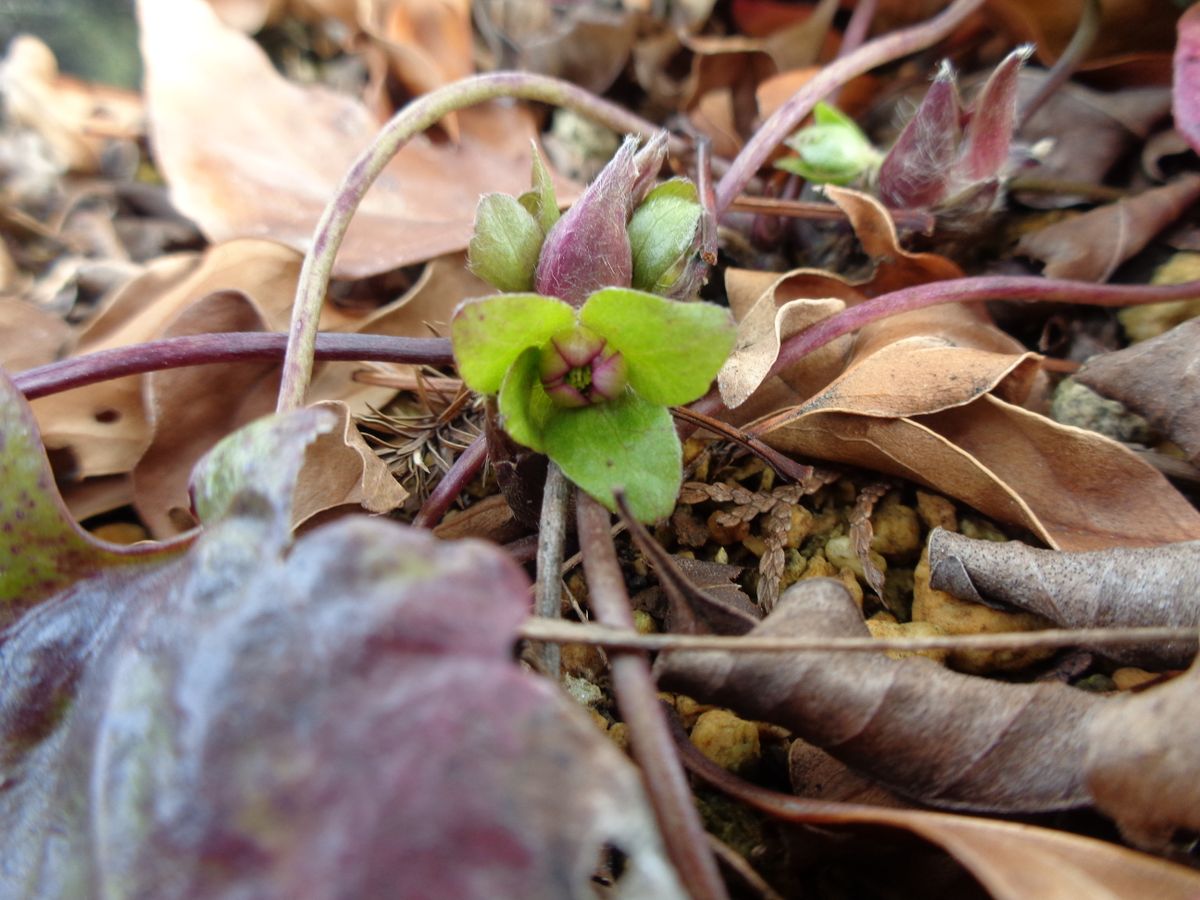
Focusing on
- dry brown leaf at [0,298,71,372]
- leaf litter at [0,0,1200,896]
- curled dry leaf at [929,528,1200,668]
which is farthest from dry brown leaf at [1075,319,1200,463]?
dry brown leaf at [0,298,71,372]

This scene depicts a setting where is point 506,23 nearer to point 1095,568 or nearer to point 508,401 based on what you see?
point 508,401

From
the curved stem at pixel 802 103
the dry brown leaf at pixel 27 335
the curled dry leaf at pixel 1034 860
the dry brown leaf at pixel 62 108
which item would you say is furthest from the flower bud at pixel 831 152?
the dry brown leaf at pixel 62 108

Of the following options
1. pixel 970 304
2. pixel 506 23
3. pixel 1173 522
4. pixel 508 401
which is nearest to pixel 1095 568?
pixel 1173 522

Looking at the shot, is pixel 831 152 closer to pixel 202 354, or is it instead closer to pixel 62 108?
pixel 202 354

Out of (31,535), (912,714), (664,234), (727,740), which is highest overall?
(664,234)

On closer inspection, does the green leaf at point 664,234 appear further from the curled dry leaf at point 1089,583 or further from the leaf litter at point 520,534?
the curled dry leaf at point 1089,583

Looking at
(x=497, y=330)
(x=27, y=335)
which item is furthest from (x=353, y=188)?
(x=27, y=335)

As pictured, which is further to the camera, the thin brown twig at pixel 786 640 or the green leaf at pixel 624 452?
the green leaf at pixel 624 452
